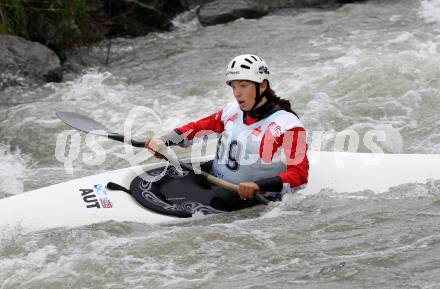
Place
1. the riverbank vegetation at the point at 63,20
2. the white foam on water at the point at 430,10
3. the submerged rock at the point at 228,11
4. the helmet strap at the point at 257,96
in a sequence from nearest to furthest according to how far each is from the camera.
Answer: the helmet strap at the point at 257,96 → the riverbank vegetation at the point at 63,20 → the white foam on water at the point at 430,10 → the submerged rock at the point at 228,11

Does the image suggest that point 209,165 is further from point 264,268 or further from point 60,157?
point 60,157

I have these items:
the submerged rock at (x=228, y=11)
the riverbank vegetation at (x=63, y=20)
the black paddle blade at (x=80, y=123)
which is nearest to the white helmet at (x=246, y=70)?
the black paddle blade at (x=80, y=123)

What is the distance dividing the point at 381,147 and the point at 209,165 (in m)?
2.19

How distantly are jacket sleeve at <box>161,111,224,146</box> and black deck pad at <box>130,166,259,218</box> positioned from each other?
0.70 ft

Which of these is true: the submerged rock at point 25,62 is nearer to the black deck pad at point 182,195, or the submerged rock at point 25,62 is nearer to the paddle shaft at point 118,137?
the paddle shaft at point 118,137

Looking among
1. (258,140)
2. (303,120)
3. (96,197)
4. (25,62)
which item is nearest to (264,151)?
(258,140)

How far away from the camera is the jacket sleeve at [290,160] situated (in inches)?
191

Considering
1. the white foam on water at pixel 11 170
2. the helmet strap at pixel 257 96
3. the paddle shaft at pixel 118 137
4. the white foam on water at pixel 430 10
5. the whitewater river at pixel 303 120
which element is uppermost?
the helmet strap at pixel 257 96

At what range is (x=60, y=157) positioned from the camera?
7559 mm

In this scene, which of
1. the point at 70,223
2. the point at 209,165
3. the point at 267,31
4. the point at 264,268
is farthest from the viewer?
the point at 267,31

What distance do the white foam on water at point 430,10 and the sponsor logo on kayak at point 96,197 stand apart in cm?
684

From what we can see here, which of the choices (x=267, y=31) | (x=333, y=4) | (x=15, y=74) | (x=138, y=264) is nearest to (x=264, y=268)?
(x=138, y=264)

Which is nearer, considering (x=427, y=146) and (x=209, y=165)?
(x=209, y=165)

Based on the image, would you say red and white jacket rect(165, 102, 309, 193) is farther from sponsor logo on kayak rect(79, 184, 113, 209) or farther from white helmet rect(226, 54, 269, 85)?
sponsor logo on kayak rect(79, 184, 113, 209)
